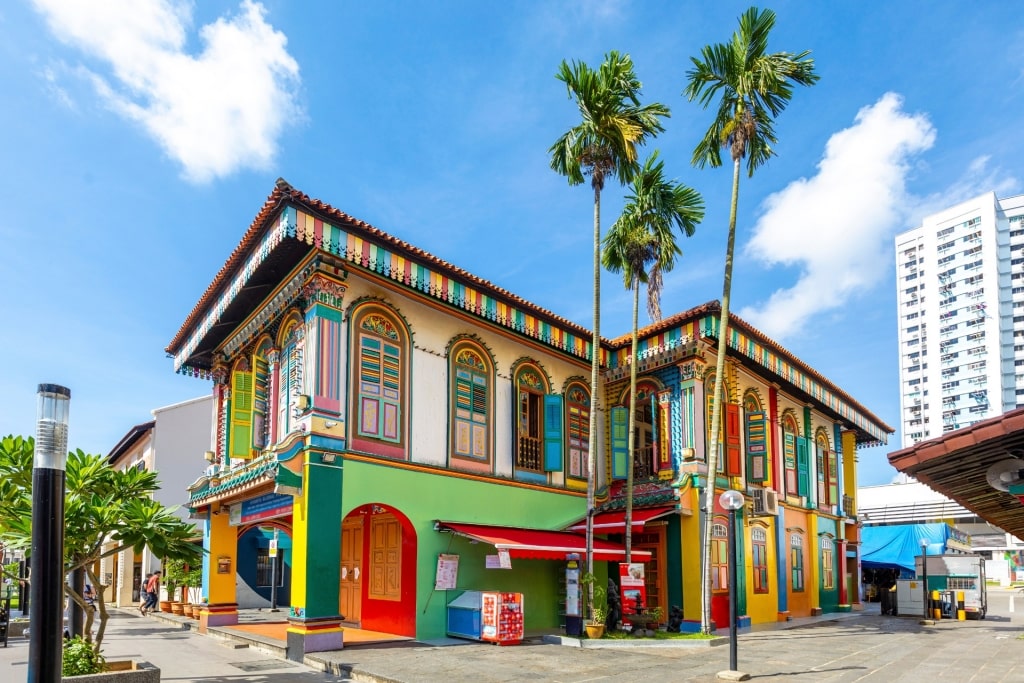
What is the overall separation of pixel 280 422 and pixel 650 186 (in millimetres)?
9744

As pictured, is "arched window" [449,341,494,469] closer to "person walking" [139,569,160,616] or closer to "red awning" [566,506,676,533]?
"red awning" [566,506,676,533]

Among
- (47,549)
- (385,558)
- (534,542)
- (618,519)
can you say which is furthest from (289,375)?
(47,549)

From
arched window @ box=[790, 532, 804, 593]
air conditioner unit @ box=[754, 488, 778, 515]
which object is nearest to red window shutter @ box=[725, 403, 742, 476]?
air conditioner unit @ box=[754, 488, 778, 515]

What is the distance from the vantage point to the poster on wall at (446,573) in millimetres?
15820

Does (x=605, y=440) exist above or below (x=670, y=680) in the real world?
above

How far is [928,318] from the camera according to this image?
11038 cm

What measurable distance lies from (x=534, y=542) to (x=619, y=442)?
4.85 metres

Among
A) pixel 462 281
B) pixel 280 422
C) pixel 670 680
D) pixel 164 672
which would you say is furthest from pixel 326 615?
pixel 462 281

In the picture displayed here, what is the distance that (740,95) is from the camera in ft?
54.7

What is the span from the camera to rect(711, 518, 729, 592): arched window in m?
19.0

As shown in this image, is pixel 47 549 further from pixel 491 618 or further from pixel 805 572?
pixel 805 572

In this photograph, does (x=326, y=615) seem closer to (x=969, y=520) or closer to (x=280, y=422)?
(x=280, y=422)

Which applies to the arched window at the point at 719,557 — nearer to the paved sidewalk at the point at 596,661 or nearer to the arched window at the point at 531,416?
the paved sidewalk at the point at 596,661

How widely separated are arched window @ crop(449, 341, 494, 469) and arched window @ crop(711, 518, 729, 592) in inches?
237
